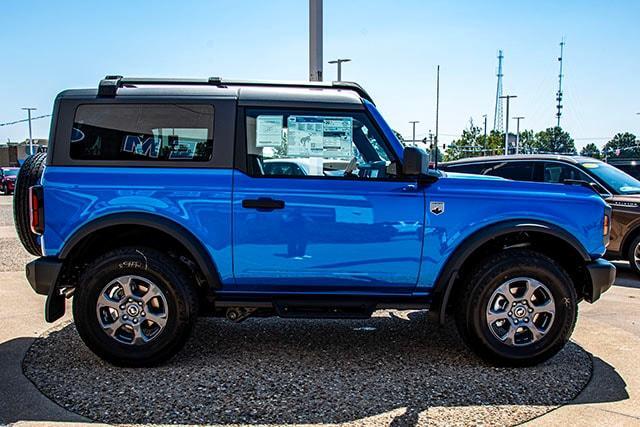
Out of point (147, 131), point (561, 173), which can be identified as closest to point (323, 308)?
point (147, 131)

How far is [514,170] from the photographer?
8758mm

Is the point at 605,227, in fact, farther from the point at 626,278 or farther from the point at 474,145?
the point at 474,145

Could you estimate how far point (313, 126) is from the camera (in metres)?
4.30

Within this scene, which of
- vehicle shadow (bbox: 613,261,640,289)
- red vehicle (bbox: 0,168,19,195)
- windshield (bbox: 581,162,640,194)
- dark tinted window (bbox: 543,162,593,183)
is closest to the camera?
vehicle shadow (bbox: 613,261,640,289)

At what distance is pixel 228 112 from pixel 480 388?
107 inches

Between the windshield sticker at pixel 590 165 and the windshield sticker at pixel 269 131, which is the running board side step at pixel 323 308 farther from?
the windshield sticker at pixel 590 165

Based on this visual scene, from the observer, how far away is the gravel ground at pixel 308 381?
3.49 metres

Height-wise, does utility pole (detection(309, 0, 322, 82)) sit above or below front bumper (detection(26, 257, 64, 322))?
above

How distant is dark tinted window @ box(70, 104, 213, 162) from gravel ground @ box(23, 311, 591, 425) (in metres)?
1.62

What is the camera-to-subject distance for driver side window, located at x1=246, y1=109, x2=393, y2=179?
13.9ft

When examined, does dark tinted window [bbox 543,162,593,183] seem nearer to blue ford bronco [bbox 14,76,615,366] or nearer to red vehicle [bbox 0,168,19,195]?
blue ford bronco [bbox 14,76,615,366]

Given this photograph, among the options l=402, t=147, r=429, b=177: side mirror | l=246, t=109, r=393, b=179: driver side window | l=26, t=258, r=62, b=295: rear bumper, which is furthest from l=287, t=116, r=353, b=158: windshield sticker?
l=26, t=258, r=62, b=295: rear bumper

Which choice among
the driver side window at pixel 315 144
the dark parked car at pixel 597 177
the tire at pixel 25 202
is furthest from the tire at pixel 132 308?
the dark parked car at pixel 597 177

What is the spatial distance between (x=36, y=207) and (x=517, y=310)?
3.69 m
